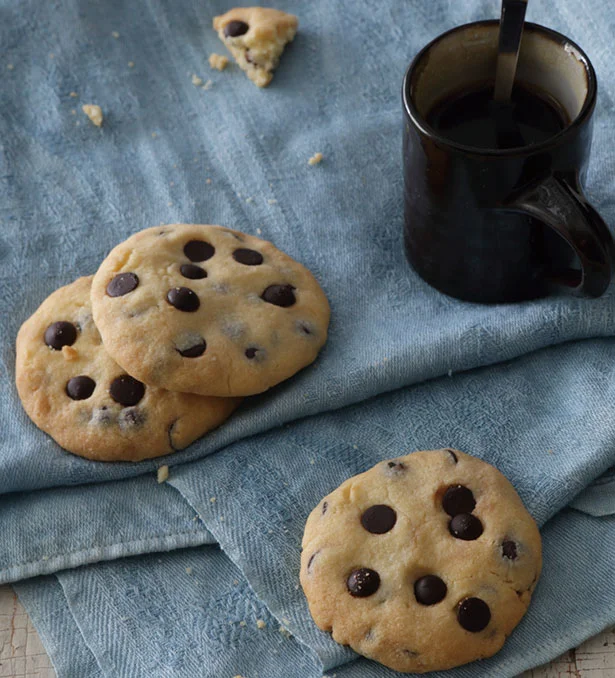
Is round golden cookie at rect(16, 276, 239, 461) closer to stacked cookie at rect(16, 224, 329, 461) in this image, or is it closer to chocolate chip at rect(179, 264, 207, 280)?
stacked cookie at rect(16, 224, 329, 461)

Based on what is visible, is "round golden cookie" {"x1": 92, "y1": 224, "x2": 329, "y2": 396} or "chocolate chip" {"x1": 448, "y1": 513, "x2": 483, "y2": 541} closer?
"chocolate chip" {"x1": 448, "y1": 513, "x2": 483, "y2": 541}

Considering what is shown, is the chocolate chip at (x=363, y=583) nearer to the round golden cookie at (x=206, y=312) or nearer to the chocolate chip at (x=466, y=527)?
the chocolate chip at (x=466, y=527)

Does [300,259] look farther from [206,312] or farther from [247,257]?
[206,312]

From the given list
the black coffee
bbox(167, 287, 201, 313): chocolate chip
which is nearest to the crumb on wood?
the black coffee

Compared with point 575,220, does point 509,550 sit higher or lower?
lower

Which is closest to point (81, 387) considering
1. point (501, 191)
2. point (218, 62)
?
point (501, 191)

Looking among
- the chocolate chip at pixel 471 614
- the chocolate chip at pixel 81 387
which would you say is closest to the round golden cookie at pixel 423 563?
the chocolate chip at pixel 471 614

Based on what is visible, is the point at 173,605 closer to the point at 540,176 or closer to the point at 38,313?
the point at 38,313
